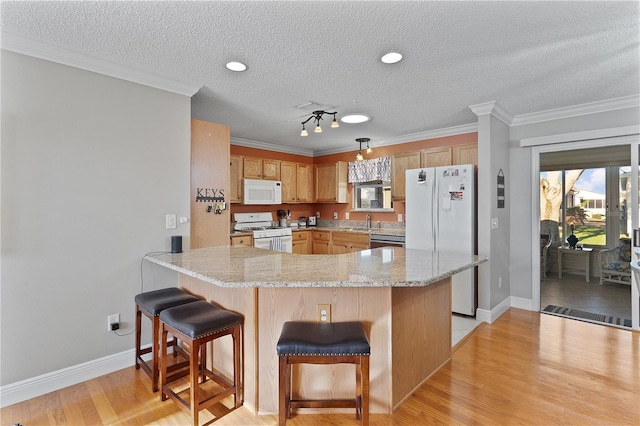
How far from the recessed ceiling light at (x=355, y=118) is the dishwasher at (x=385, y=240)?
5.75 feet

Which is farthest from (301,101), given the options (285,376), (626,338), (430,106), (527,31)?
(626,338)

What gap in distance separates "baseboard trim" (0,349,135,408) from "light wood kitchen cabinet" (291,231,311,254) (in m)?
3.29

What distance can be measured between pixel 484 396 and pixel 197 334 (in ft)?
6.43

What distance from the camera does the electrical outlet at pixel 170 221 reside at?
279 cm

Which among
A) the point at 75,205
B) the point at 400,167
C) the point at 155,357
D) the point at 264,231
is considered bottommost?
the point at 155,357

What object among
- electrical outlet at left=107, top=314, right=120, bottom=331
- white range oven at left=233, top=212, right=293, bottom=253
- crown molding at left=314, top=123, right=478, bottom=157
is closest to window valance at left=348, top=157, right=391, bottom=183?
crown molding at left=314, top=123, right=478, bottom=157

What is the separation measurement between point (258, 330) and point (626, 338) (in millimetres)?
3649

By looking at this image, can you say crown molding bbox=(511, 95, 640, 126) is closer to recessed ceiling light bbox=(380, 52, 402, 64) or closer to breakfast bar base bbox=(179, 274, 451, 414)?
recessed ceiling light bbox=(380, 52, 402, 64)

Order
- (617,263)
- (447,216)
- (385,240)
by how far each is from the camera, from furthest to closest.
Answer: (385,240) → (617,263) → (447,216)

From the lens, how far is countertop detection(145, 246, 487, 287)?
66.6 inches

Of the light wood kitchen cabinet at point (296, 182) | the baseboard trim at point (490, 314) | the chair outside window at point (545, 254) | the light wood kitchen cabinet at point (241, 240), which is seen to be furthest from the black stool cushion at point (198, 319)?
the chair outside window at point (545, 254)

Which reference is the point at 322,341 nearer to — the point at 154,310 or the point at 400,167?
the point at 154,310

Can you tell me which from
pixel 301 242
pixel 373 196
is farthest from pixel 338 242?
pixel 373 196

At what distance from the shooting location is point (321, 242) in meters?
5.78
